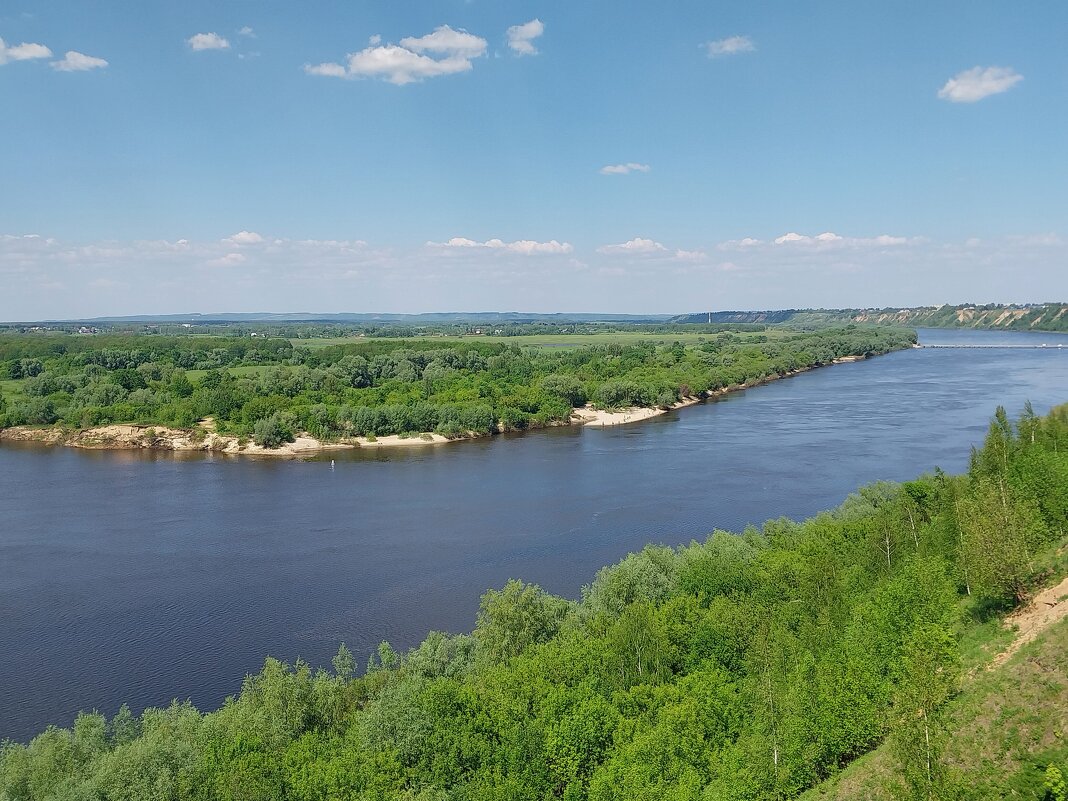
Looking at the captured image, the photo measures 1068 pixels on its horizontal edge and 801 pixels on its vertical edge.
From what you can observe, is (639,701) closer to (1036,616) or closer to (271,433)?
(1036,616)

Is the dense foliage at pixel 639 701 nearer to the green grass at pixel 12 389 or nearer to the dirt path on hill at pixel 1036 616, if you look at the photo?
the dirt path on hill at pixel 1036 616

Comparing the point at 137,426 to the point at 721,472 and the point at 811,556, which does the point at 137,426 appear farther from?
the point at 811,556

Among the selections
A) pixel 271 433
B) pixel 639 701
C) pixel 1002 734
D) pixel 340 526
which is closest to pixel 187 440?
pixel 271 433

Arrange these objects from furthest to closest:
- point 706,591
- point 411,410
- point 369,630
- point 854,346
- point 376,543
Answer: point 854,346 → point 411,410 → point 376,543 → point 369,630 → point 706,591

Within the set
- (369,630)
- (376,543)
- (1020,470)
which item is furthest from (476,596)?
(1020,470)

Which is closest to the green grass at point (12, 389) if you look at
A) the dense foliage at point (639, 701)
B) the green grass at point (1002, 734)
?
the dense foliage at point (639, 701)

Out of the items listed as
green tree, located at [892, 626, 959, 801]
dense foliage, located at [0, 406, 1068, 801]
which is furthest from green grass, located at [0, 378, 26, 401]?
green tree, located at [892, 626, 959, 801]

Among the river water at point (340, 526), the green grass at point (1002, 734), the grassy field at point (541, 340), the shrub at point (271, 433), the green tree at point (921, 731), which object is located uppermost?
the grassy field at point (541, 340)
